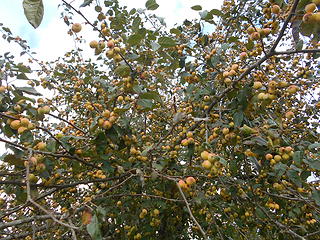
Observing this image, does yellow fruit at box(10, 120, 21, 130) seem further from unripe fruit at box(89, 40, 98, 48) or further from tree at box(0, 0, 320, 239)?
unripe fruit at box(89, 40, 98, 48)

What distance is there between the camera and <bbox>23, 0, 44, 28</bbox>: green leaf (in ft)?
2.58

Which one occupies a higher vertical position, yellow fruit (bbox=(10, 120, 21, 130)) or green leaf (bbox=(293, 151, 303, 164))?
yellow fruit (bbox=(10, 120, 21, 130))

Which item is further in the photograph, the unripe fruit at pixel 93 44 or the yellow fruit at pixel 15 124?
the unripe fruit at pixel 93 44

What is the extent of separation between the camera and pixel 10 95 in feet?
5.56

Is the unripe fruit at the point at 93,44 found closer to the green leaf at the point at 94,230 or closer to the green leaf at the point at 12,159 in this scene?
the green leaf at the point at 12,159

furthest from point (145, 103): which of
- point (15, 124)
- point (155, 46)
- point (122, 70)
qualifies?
point (15, 124)

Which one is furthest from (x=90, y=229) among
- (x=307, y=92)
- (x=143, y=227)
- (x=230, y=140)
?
(x=307, y=92)

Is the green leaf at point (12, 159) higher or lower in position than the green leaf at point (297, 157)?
higher

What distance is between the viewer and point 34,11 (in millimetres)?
801

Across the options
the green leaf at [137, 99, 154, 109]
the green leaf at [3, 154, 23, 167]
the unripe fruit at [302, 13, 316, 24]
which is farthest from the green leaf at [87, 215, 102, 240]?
the unripe fruit at [302, 13, 316, 24]

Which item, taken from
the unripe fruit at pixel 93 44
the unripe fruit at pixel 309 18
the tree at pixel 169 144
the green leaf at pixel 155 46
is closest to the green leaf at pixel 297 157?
the tree at pixel 169 144

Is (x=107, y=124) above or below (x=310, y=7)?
above

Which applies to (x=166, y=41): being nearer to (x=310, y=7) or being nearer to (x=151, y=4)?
(x=151, y=4)

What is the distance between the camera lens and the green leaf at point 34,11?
787mm
